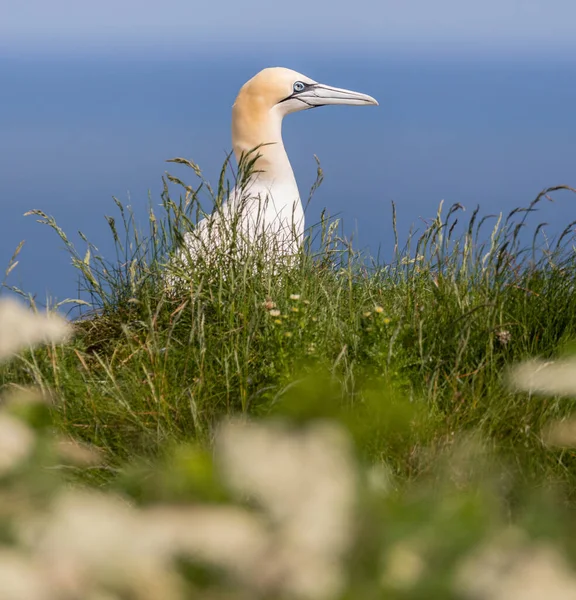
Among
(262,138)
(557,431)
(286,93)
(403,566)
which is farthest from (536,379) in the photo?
(286,93)

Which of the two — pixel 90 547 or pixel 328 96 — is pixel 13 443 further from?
pixel 328 96

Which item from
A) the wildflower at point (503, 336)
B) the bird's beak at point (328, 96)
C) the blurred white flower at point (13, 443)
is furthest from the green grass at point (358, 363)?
the bird's beak at point (328, 96)

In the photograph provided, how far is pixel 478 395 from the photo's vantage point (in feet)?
9.89

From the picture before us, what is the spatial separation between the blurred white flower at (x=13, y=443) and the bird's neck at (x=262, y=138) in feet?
13.8

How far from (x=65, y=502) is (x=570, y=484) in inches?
81.2

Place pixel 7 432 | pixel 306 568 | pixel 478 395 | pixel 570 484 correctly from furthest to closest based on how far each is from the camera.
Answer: pixel 478 395, pixel 570 484, pixel 7 432, pixel 306 568

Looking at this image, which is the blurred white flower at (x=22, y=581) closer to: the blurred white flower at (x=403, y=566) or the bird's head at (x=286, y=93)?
the blurred white flower at (x=403, y=566)

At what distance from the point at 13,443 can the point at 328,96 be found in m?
4.94

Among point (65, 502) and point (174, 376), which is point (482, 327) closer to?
point (174, 376)

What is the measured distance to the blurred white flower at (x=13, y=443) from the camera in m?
1.11

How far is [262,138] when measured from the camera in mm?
5367

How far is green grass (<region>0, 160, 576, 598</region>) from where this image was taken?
271cm

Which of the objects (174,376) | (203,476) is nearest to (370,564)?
(203,476)

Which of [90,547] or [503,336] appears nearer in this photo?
[90,547]
